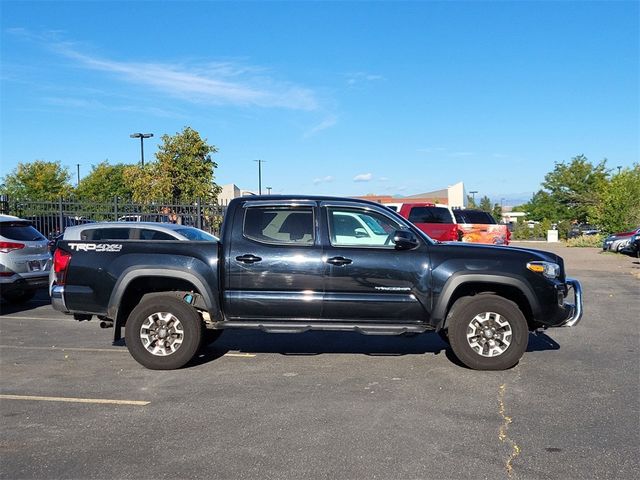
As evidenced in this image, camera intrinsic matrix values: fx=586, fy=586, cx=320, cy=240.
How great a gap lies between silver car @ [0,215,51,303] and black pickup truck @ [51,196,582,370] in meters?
4.31

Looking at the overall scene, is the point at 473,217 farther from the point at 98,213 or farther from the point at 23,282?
the point at 23,282

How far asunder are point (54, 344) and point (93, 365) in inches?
62.9

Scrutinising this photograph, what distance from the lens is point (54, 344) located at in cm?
819

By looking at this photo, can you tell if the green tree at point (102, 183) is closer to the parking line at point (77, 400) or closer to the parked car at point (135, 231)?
the parked car at point (135, 231)

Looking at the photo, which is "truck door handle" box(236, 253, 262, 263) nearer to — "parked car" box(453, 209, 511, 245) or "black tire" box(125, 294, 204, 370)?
"black tire" box(125, 294, 204, 370)

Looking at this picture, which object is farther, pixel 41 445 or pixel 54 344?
pixel 54 344

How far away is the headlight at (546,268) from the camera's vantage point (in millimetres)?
6547

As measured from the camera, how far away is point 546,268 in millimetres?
6621

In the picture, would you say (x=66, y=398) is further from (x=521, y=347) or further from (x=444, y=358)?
(x=521, y=347)

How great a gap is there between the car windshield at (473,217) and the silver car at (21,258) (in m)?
14.3

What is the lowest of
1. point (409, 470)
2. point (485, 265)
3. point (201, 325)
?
point (409, 470)

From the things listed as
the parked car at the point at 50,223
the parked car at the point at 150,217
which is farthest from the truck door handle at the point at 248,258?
the parked car at the point at 50,223

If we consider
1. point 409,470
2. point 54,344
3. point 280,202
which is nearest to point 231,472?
point 409,470

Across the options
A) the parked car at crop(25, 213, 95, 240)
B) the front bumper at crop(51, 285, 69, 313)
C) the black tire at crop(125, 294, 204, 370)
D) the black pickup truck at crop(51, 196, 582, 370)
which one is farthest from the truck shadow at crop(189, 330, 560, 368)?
the parked car at crop(25, 213, 95, 240)
